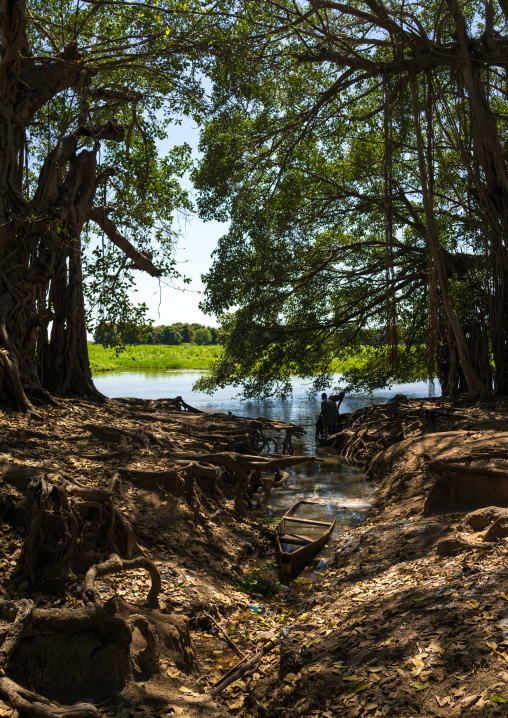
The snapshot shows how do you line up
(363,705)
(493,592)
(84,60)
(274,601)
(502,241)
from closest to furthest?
1. (363,705)
2. (493,592)
3. (274,601)
4. (84,60)
5. (502,241)

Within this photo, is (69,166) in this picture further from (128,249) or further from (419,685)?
(419,685)

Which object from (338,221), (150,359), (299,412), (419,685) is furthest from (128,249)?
(150,359)

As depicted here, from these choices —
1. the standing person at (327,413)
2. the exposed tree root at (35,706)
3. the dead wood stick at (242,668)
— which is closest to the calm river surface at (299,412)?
the standing person at (327,413)

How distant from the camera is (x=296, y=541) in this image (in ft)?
26.9

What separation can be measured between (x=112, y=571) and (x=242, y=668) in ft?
4.17

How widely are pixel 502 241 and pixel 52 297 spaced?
9134mm

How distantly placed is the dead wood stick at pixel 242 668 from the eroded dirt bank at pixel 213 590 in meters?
0.06

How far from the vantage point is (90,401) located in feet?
39.2

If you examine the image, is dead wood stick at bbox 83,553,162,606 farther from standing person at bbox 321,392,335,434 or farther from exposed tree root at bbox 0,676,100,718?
standing person at bbox 321,392,335,434

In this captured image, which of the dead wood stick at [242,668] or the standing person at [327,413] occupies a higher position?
the standing person at [327,413]

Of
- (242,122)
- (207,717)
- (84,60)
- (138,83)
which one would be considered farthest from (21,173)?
(207,717)

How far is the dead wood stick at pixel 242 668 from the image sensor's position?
4420mm

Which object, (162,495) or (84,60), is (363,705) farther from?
(84,60)

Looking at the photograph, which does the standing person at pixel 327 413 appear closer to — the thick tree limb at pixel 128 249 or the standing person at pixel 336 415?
the standing person at pixel 336 415
